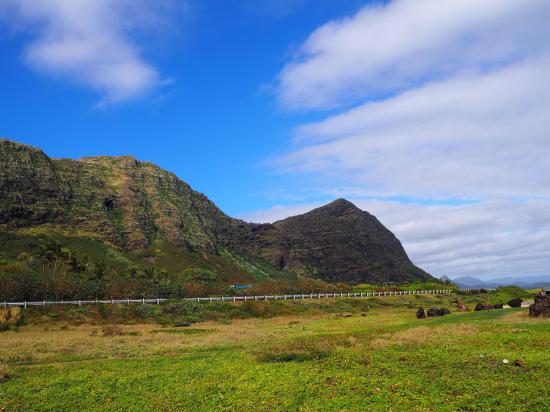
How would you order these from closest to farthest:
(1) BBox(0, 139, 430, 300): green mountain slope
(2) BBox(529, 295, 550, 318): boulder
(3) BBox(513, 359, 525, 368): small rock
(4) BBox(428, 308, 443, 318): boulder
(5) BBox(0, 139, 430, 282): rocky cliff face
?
(3) BBox(513, 359, 525, 368): small rock, (2) BBox(529, 295, 550, 318): boulder, (4) BBox(428, 308, 443, 318): boulder, (1) BBox(0, 139, 430, 300): green mountain slope, (5) BBox(0, 139, 430, 282): rocky cliff face

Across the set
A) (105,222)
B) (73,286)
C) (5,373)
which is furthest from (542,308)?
(105,222)

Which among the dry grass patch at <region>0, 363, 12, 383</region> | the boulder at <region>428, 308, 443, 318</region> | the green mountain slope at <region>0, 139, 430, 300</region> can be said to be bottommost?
the dry grass patch at <region>0, 363, 12, 383</region>

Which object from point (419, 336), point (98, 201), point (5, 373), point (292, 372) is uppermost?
point (98, 201)

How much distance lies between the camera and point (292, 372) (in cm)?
2053

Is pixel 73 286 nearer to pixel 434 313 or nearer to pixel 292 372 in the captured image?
pixel 434 313

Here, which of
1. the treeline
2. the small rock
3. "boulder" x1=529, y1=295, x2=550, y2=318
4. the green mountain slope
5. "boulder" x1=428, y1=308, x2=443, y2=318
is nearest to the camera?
the small rock

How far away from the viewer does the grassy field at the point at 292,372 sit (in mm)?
15984

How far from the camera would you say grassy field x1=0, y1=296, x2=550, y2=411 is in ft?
52.4

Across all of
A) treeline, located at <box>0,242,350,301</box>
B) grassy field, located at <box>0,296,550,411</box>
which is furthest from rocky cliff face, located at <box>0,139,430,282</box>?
grassy field, located at <box>0,296,550,411</box>

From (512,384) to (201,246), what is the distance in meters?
169

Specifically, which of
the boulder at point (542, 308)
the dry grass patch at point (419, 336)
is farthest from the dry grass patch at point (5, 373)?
the boulder at point (542, 308)

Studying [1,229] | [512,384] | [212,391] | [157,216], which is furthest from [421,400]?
[157,216]

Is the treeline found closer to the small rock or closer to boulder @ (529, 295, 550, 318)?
boulder @ (529, 295, 550, 318)

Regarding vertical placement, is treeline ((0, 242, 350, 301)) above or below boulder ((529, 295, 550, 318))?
above
